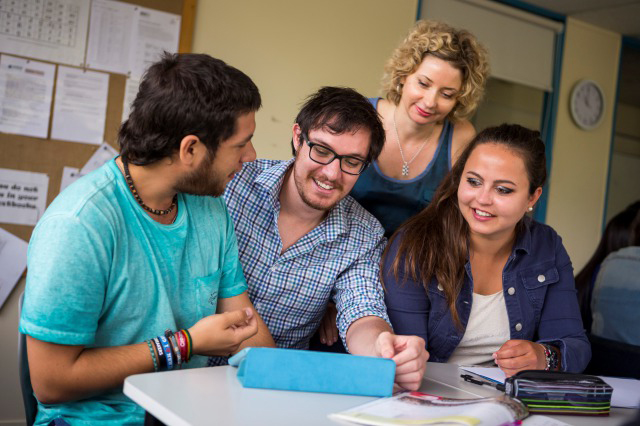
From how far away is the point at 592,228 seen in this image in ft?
17.2

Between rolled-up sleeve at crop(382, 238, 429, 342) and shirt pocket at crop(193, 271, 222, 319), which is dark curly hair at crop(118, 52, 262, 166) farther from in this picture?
rolled-up sleeve at crop(382, 238, 429, 342)

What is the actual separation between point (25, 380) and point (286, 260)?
776 millimetres

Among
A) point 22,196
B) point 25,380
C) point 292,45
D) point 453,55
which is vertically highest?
point 292,45

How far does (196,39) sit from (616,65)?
3.64m

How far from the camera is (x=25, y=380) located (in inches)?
52.9

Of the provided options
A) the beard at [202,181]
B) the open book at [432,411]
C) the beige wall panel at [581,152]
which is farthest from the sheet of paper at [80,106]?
the beige wall panel at [581,152]

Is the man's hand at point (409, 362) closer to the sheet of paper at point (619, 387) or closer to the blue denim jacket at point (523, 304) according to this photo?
the sheet of paper at point (619, 387)

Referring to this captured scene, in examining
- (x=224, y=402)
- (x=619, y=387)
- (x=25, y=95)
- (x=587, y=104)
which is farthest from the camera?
(x=587, y=104)

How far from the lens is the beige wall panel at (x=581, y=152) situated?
196 inches

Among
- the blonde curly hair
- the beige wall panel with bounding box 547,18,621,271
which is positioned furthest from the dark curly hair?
the beige wall panel with bounding box 547,18,621,271

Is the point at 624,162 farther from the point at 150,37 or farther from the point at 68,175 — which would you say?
the point at 68,175

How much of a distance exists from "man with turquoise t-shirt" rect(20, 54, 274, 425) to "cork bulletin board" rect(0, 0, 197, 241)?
1696mm

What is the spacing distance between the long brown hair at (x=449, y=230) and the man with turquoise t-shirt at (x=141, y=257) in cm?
61

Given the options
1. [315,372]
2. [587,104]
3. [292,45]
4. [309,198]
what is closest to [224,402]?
[315,372]
